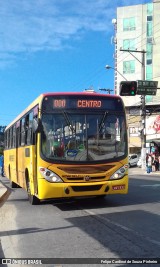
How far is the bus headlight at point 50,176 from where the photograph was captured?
11133 millimetres

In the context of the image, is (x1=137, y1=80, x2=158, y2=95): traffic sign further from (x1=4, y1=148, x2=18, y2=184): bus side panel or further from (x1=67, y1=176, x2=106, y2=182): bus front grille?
(x1=67, y1=176, x2=106, y2=182): bus front grille

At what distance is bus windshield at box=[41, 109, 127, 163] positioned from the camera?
11312 millimetres

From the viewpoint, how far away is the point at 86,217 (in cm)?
1032

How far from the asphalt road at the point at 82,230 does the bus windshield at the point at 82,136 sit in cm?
148

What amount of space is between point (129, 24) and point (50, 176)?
65.3m

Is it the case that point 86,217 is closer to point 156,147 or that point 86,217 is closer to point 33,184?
point 33,184

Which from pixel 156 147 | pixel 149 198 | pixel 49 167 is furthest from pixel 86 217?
pixel 156 147

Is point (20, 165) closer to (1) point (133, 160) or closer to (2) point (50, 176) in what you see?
(2) point (50, 176)

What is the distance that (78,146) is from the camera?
11.4 m

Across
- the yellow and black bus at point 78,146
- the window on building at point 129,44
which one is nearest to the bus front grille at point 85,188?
the yellow and black bus at point 78,146

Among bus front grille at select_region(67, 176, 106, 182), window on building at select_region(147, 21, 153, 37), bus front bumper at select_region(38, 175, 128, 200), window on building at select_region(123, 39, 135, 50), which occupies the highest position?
window on building at select_region(147, 21, 153, 37)

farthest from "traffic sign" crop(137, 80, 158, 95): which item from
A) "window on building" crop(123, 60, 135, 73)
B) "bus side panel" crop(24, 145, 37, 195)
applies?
"window on building" crop(123, 60, 135, 73)

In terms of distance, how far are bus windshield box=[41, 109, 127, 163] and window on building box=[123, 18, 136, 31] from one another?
208 feet

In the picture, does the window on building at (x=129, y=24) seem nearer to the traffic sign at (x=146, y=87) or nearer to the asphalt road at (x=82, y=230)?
the traffic sign at (x=146, y=87)
